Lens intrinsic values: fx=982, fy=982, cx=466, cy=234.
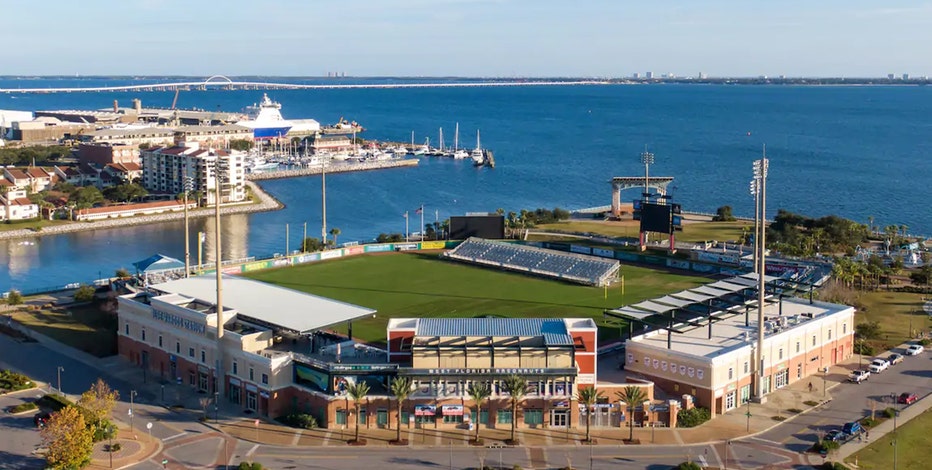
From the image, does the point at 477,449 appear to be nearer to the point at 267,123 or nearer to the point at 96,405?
the point at 96,405

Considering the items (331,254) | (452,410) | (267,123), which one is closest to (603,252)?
(331,254)

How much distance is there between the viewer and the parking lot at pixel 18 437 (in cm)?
2953

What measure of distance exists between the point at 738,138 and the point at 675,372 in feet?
425

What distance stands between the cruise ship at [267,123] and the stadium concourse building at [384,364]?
3929 inches

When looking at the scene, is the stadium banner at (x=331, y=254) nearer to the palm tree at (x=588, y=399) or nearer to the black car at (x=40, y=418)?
the black car at (x=40, y=418)

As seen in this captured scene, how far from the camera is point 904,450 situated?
1207 inches

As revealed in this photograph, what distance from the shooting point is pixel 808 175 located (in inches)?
4368

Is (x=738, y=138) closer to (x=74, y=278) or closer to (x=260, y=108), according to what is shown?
(x=260, y=108)

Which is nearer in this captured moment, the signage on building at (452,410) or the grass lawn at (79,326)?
the signage on building at (452,410)

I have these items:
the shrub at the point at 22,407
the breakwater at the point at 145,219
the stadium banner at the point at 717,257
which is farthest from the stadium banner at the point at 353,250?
the shrub at the point at 22,407

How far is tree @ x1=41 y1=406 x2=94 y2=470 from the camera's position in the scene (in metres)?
27.7

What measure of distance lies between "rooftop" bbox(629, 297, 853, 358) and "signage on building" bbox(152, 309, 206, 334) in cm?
1617

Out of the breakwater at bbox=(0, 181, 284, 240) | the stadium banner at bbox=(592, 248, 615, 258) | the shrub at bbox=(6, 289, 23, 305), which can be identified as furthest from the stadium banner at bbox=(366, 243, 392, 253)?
the breakwater at bbox=(0, 181, 284, 240)

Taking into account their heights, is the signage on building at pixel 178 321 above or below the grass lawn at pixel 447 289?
above
